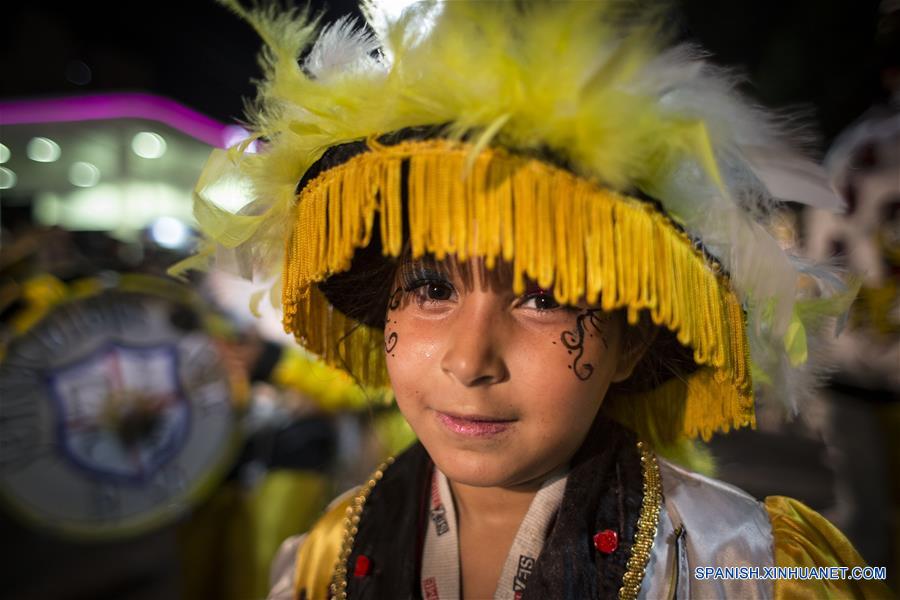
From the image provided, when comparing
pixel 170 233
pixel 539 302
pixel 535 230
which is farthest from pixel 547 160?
pixel 170 233

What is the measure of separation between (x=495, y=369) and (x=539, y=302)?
114 millimetres

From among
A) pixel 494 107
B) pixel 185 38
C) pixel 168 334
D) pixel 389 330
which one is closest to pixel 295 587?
pixel 389 330

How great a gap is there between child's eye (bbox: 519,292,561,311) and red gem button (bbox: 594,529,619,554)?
0.36m

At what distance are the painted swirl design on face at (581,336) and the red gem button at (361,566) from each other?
19.6 inches

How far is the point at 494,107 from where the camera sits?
0.68 meters

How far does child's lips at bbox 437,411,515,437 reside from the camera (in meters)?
0.78

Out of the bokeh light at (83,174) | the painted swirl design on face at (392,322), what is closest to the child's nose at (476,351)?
the painted swirl design on face at (392,322)

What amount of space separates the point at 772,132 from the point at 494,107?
427 millimetres

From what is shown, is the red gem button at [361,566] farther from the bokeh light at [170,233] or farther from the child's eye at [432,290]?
the bokeh light at [170,233]

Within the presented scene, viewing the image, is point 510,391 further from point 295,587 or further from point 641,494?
point 295,587

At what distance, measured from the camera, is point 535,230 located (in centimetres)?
68

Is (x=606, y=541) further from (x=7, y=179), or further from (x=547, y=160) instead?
(x=7, y=179)

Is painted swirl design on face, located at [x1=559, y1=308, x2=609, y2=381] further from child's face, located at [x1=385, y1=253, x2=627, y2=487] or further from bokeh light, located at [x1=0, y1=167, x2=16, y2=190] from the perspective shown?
bokeh light, located at [x1=0, y1=167, x2=16, y2=190]

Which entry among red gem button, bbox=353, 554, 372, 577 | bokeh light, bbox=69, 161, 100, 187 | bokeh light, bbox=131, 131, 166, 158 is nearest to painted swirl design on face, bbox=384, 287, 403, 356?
red gem button, bbox=353, 554, 372, 577
